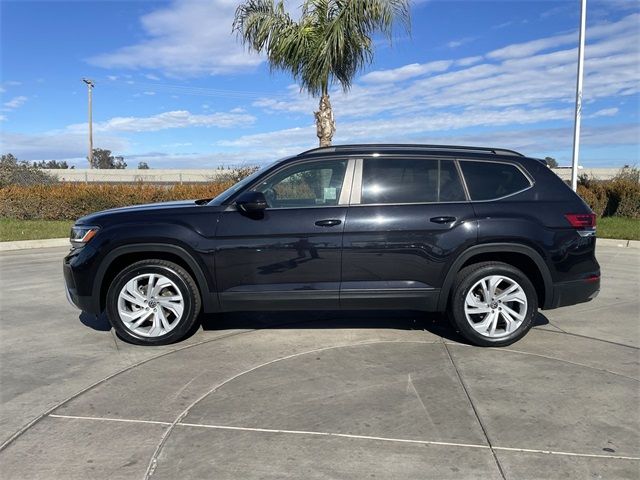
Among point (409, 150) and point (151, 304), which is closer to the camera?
point (151, 304)

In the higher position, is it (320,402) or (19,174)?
(19,174)

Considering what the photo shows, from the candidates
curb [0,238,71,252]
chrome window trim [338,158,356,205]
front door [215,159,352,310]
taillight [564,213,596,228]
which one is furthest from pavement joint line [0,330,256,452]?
curb [0,238,71,252]

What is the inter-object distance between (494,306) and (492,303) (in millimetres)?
34

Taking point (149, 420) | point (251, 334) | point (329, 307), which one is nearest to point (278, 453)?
point (149, 420)

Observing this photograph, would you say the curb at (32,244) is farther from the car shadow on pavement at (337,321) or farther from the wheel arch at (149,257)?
the wheel arch at (149,257)

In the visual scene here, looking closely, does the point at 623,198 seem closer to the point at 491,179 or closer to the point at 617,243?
the point at 617,243

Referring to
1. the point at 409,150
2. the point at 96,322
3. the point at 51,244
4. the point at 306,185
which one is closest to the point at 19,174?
the point at 51,244

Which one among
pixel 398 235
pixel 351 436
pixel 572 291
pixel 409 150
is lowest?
pixel 351 436

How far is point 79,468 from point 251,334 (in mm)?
2552

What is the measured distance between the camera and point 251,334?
5.41 m

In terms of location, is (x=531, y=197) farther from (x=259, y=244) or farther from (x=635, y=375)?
(x=259, y=244)

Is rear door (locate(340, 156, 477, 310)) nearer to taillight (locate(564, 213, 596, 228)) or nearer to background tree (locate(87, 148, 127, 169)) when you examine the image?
taillight (locate(564, 213, 596, 228))

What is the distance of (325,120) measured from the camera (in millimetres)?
14375

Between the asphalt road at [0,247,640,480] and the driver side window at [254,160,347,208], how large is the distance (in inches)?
53.6
